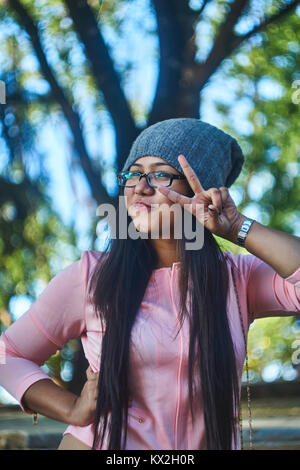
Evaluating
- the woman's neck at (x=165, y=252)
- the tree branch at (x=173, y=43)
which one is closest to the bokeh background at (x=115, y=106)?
the tree branch at (x=173, y=43)

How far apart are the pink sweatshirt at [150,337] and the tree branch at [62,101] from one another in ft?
8.03

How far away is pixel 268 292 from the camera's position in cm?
209

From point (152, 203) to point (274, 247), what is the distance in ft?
1.36

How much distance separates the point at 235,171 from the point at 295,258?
67 centimetres

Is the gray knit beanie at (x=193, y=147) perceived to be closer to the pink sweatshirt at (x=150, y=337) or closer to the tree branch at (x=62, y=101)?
the pink sweatshirt at (x=150, y=337)

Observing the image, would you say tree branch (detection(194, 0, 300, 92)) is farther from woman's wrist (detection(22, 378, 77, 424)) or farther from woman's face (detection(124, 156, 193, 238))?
woman's wrist (detection(22, 378, 77, 424))

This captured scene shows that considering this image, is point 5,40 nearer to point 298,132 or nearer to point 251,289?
point 298,132

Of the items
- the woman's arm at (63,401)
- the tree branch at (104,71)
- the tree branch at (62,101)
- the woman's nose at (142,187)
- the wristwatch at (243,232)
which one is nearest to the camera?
the woman's arm at (63,401)

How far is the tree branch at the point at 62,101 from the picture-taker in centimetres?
456

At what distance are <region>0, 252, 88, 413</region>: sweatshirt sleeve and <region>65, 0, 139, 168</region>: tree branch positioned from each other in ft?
7.78

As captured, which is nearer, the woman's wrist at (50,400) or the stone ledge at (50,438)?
the woman's wrist at (50,400)

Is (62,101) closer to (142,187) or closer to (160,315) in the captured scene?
(142,187)
